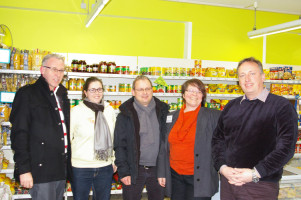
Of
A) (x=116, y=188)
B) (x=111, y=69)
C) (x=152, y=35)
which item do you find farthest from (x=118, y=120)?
(x=152, y=35)

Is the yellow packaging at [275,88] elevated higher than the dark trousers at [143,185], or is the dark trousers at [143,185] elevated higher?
the yellow packaging at [275,88]

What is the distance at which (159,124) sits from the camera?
2.92m

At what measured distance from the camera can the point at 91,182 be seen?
2945 millimetres

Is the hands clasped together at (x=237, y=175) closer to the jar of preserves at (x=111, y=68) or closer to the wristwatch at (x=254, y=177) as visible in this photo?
the wristwatch at (x=254, y=177)

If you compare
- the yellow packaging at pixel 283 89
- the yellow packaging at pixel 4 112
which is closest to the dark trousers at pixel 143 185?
the yellow packaging at pixel 4 112

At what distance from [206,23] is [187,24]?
0.63 m

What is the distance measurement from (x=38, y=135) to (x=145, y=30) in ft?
19.0

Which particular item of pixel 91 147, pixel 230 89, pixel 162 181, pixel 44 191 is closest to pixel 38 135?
pixel 44 191

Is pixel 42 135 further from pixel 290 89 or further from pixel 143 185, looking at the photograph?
pixel 290 89

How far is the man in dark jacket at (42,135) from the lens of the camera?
7.82 feet

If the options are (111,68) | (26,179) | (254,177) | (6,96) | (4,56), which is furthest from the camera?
(111,68)

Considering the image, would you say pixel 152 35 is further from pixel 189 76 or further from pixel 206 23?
pixel 189 76

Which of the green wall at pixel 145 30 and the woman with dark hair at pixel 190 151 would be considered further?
the green wall at pixel 145 30

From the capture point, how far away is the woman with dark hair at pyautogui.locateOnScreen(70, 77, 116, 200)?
288cm
